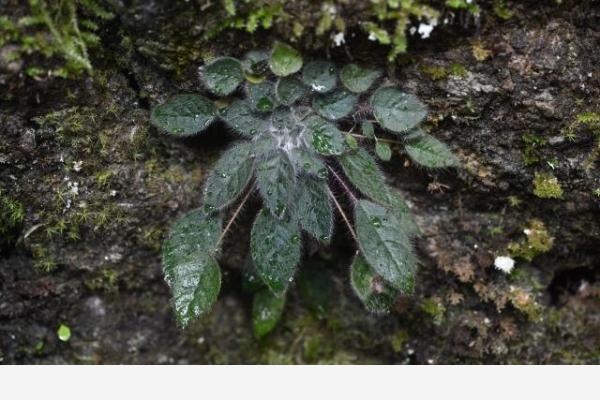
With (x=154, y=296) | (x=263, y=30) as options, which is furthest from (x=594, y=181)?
(x=154, y=296)

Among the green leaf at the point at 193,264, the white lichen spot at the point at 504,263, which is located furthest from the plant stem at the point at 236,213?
the white lichen spot at the point at 504,263

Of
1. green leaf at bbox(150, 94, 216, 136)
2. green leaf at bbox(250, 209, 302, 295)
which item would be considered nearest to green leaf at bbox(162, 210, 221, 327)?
green leaf at bbox(250, 209, 302, 295)

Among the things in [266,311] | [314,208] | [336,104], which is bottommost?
[266,311]

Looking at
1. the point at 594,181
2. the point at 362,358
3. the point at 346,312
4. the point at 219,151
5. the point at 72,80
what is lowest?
the point at 362,358

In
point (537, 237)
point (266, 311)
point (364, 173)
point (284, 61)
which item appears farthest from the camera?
point (266, 311)

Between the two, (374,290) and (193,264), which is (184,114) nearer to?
(193,264)

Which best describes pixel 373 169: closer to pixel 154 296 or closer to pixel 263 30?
pixel 263 30

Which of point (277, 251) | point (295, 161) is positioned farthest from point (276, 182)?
point (277, 251)

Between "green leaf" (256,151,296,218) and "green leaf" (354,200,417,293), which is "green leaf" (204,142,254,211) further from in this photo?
"green leaf" (354,200,417,293)
